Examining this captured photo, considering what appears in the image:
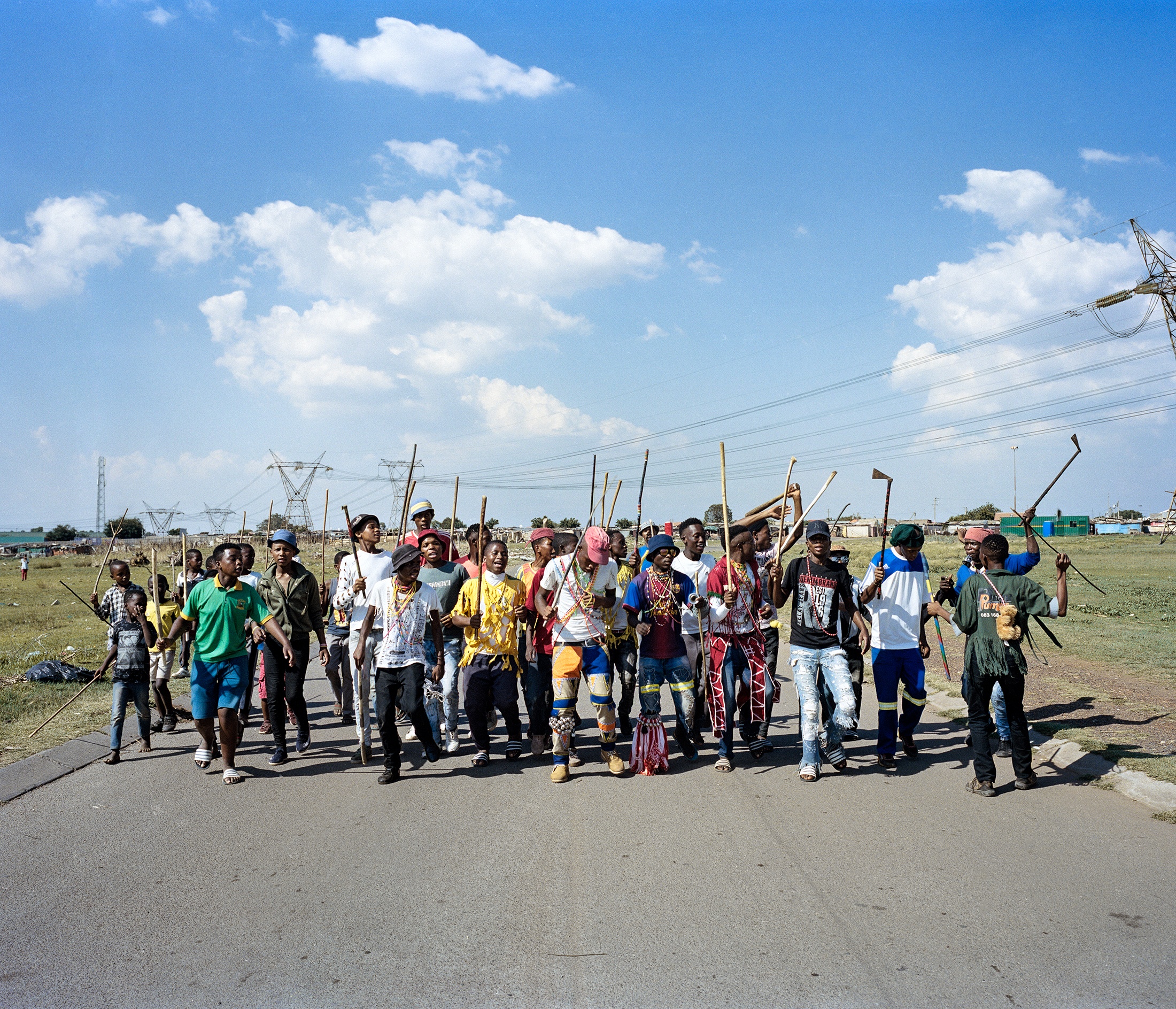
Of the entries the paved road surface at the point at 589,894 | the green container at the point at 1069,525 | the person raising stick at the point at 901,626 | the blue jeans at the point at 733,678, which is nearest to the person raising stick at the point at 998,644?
the paved road surface at the point at 589,894

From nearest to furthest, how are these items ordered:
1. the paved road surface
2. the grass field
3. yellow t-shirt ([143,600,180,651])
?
the paved road surface
the grass field
yellow t-shirt ([143,600,180,651])

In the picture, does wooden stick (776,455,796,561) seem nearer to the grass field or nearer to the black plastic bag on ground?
the grass field

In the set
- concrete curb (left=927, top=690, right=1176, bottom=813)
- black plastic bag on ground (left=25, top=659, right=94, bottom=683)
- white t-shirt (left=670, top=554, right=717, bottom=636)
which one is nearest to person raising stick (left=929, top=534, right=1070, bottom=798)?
concrete curb (left=927, top=690, right=1176, bottom=813)

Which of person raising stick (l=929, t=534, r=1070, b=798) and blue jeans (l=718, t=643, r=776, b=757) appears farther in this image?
blue jeans (l=718, t=643, r=776, b=757)

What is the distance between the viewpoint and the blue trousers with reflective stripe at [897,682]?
715 centimetres

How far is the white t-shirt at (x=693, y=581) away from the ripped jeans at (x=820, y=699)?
91 cm

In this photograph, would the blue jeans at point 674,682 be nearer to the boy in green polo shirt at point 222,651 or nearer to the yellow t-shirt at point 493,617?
the yellow t-shirt at point 493,617

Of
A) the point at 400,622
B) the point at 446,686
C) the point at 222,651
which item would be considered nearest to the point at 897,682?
the point at 446,686

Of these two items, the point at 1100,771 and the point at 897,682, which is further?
the point at 897,682

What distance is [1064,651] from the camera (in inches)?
512

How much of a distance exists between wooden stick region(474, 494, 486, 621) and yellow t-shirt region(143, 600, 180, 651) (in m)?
3.33

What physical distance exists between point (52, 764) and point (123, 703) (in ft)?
2.33

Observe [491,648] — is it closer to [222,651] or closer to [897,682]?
[222,651]

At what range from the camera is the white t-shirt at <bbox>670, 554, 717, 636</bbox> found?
25.1 ft
